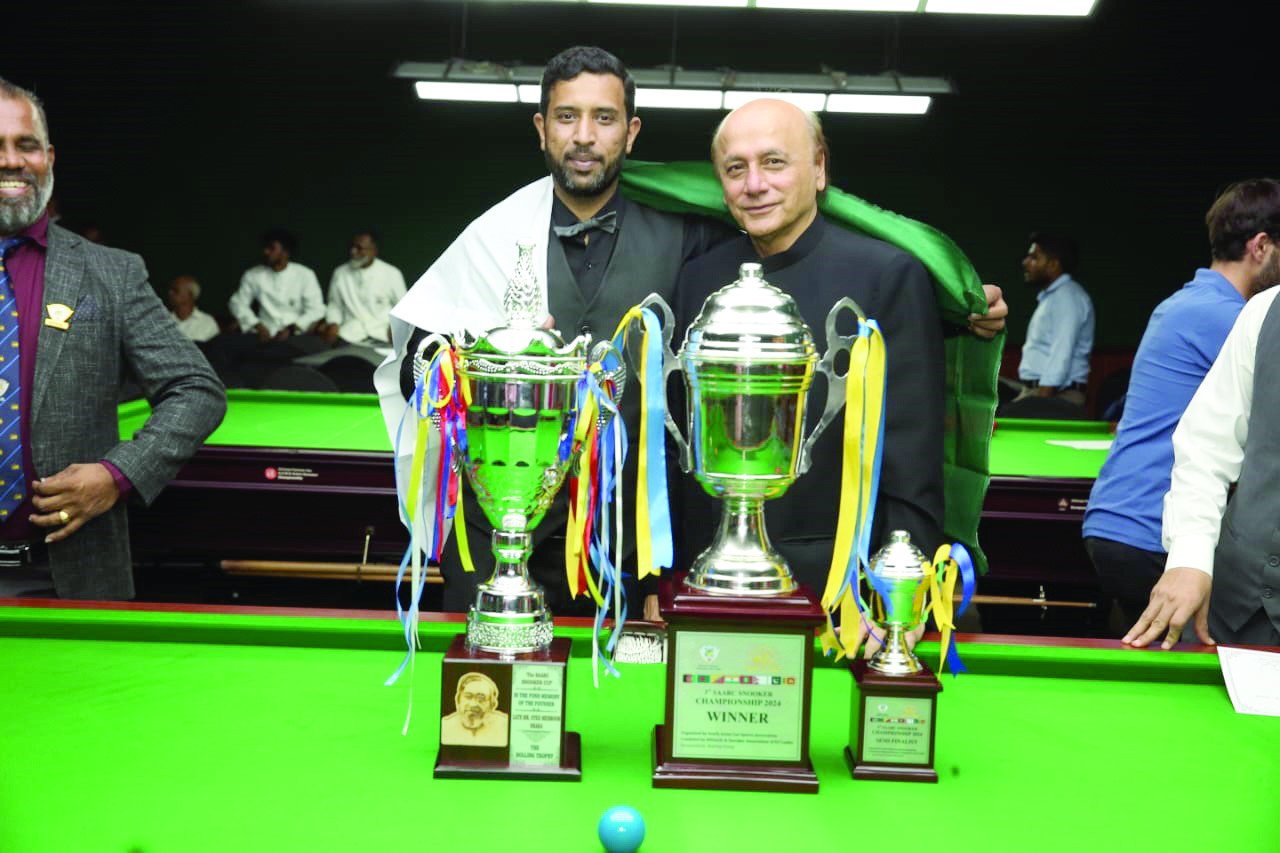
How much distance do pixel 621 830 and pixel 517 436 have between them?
427 millimetres

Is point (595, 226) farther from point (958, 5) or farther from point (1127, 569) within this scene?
point (958, 5)

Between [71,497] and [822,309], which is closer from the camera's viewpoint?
[822,309]

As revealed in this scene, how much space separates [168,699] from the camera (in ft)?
5.39

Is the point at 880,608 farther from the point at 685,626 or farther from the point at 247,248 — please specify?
the point at 247,248

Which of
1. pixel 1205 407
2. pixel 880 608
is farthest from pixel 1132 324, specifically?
pixel 880 608

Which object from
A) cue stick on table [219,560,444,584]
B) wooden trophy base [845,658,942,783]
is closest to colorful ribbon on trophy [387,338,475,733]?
wooden trophy base [845,658,942,783]

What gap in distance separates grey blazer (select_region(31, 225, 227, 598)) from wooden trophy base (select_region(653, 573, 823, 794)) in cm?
150

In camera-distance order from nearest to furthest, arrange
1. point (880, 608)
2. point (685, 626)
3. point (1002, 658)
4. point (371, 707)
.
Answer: point (685, 626) < point (880, 608) < point (371, 707) < point (1002, 658)

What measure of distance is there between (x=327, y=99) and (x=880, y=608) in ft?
34.6

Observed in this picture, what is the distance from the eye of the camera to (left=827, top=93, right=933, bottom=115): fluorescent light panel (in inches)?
337

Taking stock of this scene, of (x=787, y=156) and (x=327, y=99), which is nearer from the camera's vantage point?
(x=787, y=156)

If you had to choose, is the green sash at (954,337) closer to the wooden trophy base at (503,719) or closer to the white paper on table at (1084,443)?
the wooden trophy base at (503,719)

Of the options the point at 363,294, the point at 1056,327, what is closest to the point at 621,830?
the point at 1056,327

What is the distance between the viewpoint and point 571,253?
2643 millimetres
